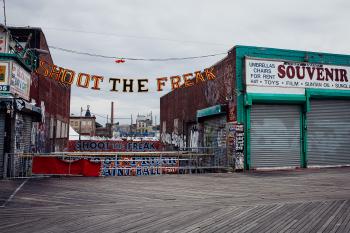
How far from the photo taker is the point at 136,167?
17.4m

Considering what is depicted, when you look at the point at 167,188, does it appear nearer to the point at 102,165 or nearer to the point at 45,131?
the point at 102,165

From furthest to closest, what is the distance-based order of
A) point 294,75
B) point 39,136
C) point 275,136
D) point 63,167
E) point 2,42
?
point 39,136, point 294,75, point 275,136, point 2,42, point 63,167

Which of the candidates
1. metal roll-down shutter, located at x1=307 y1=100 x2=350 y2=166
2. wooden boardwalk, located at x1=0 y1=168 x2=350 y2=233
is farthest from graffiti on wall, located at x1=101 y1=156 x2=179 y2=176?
metal roll-down shutter, located at x1=307 y1=100 x2=350 y2=166

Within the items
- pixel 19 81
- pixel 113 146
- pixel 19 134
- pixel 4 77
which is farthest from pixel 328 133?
pixel 113 146

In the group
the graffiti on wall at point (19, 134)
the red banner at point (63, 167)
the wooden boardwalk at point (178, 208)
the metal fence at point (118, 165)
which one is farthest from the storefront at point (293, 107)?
the graffiti on wall at point (19, 134)

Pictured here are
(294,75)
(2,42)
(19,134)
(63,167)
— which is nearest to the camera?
(63,167)

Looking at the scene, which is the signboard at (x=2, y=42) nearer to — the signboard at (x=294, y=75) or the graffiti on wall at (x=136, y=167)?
the graffiti on wall at (x=136, y=167)

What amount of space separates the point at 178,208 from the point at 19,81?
12.0 meters

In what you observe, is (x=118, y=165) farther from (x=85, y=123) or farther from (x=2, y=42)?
(x=85, y=123)

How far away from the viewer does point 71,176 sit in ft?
53.8

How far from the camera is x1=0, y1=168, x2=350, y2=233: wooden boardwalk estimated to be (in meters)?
6.56

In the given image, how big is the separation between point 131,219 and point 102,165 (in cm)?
1008

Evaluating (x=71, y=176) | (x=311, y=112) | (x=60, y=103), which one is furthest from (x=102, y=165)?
(x=60, y=103)

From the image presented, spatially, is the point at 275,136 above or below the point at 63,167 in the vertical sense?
above
